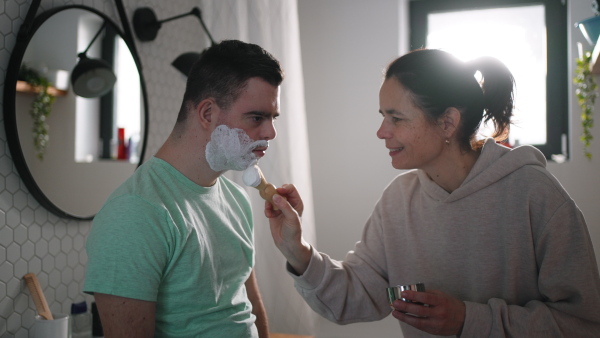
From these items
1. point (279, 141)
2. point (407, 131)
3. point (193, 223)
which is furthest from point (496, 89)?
point (279, 141)

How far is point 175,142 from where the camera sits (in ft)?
3.49

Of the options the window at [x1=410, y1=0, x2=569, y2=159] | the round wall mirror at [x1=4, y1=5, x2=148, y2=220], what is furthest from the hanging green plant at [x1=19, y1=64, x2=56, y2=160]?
the window at [x1=410, y1=0, x2=569, y2=159]

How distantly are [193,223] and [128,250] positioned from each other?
0.15 m

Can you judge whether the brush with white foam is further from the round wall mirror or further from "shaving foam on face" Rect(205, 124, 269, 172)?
the round wall mirror

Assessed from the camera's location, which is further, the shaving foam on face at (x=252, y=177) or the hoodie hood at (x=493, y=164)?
the hoodie hood at (x=493, y=164)

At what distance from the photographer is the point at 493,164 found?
3.83 ft

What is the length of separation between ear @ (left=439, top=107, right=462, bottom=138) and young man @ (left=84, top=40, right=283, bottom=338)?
38cm

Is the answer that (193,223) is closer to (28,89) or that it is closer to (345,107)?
(28,89)

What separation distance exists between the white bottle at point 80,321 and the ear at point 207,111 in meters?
0.59

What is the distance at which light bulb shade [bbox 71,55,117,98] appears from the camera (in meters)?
1.30

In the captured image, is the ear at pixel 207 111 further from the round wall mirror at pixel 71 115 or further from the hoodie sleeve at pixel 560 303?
the hoodie sleeve at pixel 560 303

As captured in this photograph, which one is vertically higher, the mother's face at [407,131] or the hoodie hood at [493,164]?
the mother's face at [407,131]

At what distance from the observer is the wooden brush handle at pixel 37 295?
113cm

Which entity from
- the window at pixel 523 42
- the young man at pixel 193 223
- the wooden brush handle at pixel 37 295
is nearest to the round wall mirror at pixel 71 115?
the wooden brush handle at pixel 37 295
